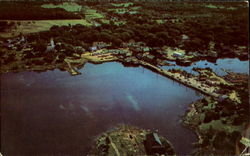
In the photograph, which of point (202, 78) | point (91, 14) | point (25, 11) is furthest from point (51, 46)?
point (202, 78)

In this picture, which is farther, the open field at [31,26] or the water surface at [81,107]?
the open field at [31,26]

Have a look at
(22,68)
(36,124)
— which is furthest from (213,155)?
(22,68)

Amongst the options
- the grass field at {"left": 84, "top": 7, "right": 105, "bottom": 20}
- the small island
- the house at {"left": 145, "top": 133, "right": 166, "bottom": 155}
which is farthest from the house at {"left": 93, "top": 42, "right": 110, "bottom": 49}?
the house at {"left": 145, "top": 133, "right": 166, "bottom": 155}

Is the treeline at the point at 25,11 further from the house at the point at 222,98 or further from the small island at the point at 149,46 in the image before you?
the house at the point at 222,98

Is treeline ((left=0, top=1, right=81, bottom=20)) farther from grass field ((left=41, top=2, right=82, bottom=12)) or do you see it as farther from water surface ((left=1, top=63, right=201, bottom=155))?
water surface ((left=1, top=63, right=201, bottom=155))

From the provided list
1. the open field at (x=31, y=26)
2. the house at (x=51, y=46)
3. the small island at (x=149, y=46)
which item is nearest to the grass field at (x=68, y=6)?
the small island at (x=149, y=46)

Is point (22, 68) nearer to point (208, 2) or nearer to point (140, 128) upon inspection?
point (140, 128)

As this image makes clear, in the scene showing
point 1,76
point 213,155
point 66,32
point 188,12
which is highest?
point 188,12
